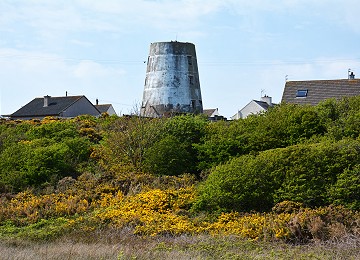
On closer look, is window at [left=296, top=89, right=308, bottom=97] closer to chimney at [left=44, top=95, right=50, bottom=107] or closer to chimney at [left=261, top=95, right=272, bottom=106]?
chimney at [left=261, top=95, right=272, bottom=106]

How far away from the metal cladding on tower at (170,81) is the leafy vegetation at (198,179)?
452 inches

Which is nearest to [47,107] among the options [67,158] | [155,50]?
[155,50]

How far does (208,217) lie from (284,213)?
7.20 feet

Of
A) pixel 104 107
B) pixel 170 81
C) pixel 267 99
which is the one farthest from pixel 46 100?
pixel 170 81

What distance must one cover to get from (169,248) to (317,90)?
105 ft

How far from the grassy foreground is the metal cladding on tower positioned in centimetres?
2431

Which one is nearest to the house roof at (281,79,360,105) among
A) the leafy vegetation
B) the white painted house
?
the leafy vegetation

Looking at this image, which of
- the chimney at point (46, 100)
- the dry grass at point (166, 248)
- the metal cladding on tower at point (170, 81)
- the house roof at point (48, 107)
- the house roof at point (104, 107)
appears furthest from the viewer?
the house roof at point (104, 107)

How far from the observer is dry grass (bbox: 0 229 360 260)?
12719mm

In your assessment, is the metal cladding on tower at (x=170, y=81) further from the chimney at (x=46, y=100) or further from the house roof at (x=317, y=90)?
Result: the chimney at (x=46, y=100)

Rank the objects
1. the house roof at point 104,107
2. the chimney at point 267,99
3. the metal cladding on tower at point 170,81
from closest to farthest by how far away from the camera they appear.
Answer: the metal cladding on tower at point 170,81, the chimney at point 267,99, the house roof at point 104,107

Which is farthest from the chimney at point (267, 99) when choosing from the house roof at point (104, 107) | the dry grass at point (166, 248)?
the dry grass at point (166, 248)

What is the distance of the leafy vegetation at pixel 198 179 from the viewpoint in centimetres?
1722

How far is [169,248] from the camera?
13992 mm
